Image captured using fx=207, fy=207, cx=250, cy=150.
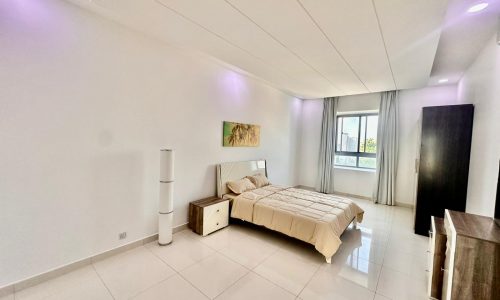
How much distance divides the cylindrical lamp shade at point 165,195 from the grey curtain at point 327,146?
446 cm

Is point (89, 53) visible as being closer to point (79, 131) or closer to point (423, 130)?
point (79, 131)

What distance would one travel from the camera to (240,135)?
4230 mm

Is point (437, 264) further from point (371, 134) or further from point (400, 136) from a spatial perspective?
point (371, 134)

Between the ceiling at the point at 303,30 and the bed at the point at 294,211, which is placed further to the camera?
the bed at the point at 294,211

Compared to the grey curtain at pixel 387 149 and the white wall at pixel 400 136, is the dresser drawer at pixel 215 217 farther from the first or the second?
the grey curtain at pixel 387 149

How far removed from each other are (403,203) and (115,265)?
5.81m

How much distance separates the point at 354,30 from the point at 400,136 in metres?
3.82

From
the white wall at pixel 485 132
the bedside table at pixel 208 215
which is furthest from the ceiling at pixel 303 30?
the bedside table at pixel 208 215

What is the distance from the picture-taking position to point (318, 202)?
11.3 ft

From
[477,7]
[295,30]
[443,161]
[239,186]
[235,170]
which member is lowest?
[239,186]

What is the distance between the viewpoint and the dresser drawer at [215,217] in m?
3.15

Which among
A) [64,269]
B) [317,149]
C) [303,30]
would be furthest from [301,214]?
[317,149]

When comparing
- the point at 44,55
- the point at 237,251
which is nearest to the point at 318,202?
the point at 237,251

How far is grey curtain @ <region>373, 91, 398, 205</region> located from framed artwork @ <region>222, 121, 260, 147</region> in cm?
307
